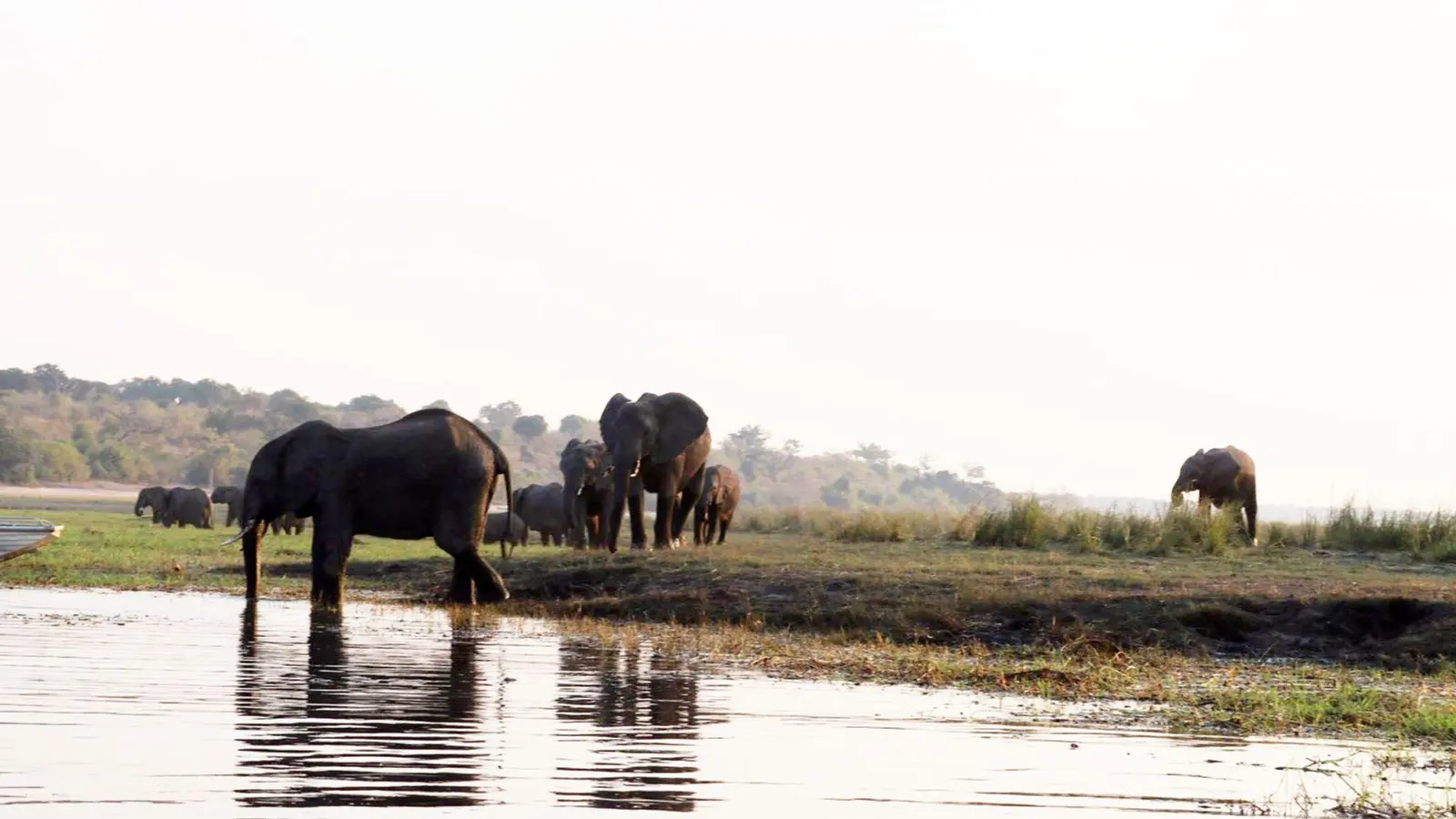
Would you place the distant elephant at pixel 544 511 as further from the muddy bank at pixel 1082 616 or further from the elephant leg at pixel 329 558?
the muddy bank at pixel 1082 616

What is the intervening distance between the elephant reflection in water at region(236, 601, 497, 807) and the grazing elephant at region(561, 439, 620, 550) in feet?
50.9

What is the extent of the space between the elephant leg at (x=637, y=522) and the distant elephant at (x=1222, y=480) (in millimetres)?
9983

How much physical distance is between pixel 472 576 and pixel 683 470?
29.0 ft

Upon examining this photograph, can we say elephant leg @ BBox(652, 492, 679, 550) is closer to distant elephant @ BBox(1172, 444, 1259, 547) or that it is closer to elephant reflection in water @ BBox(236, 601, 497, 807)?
distant elephant @ BBox(1172, 444, 1259, 547)

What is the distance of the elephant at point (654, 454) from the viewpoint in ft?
87.8

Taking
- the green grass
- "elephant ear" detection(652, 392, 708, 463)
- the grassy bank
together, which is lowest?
the grassy bank

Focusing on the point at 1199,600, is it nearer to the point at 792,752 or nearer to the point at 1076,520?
the point at 792,752

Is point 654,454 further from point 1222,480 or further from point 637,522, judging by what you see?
point 1222,480

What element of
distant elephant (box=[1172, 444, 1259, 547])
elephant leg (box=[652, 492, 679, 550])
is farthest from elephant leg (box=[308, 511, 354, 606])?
distant elephant (box=[1172, 444, 1259, 547])

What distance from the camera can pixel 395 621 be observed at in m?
16.9

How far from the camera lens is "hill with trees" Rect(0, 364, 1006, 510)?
348ft

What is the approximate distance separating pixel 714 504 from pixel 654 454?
707 cm

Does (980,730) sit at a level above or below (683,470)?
below

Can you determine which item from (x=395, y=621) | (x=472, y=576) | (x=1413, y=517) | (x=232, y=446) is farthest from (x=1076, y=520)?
(x=232, y=446)
